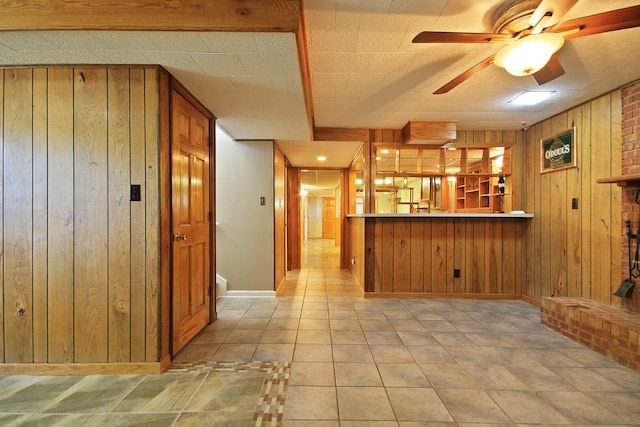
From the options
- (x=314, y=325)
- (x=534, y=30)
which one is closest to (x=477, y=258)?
(x=314, y=325)

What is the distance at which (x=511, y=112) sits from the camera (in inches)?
125

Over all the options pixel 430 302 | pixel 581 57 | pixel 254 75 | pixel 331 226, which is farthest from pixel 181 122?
pixel 331 226

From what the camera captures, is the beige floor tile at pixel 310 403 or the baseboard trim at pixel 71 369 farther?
the baseboard trim at pixel 71 369

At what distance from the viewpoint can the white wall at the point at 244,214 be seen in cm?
365

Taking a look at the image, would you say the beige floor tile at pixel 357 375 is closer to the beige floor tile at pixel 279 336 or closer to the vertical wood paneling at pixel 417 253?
the beige floor tile at pixel 279 336

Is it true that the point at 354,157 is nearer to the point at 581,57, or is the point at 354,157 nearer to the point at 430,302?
the point at 430,302

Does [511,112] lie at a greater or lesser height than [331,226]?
greater

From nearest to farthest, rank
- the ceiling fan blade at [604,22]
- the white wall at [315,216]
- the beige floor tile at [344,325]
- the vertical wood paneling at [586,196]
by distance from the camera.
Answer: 1. the ceiling fan blade at [604,22]
2. the beige floor tile at [344,325]
3. the vertical wood paneling at [586,196]
4. the white wall at [315,216]

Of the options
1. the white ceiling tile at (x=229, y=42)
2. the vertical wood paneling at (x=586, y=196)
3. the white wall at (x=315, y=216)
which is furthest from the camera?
the white wall at (x=315, y=216)

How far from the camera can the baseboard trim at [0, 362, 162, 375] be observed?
1.85 m

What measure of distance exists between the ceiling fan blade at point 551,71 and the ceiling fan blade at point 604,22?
0.78 ft

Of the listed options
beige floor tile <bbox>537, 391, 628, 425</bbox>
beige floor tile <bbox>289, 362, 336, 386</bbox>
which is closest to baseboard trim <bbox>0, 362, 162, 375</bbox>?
beige floor tile <bbox>289, 362, 336, 386</bbox>

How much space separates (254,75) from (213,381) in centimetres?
212

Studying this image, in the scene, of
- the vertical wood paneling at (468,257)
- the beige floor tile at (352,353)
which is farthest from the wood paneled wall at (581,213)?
the beige floor tile at (352,353)
